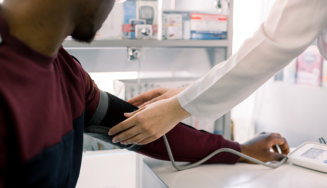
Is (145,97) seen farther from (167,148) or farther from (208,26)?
(208,26)

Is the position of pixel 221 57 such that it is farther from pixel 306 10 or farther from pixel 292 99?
pixel 306 10

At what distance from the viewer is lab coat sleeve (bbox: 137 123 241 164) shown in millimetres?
929

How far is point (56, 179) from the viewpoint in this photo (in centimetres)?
59

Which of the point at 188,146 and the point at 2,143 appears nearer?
the point at 2,143

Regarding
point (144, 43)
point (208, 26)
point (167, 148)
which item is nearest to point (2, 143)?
point (167, 148)

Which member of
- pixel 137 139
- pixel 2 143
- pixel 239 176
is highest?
pixel 2 143

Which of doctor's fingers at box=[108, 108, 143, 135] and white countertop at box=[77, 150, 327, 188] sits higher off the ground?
doctor's fingers at box=[108, 108, 143, 135]

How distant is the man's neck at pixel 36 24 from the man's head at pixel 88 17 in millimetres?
47

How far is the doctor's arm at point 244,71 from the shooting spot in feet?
2.39

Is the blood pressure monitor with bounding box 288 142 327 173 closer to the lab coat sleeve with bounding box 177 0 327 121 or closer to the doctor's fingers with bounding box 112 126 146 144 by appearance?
the lab coat sleeve with bounding box 177 0 327 121

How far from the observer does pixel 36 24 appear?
51 cm

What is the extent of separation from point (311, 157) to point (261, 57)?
389mm

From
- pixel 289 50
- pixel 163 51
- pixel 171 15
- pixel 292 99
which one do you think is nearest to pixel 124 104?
pixel 289 50

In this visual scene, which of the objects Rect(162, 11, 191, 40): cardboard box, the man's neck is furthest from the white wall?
the man's neck
